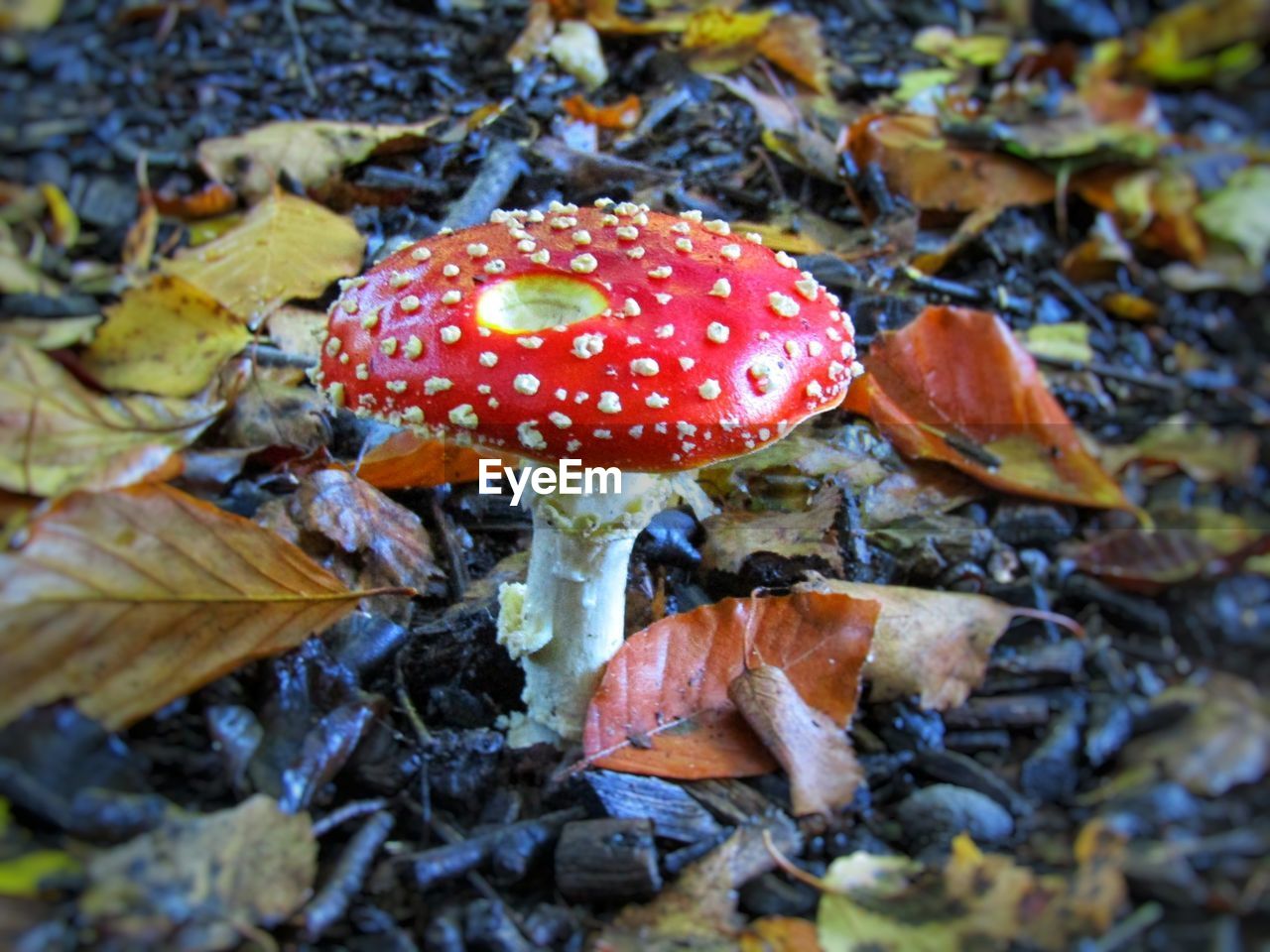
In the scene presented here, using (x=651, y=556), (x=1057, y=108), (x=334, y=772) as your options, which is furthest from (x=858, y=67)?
(x=334, y=772)

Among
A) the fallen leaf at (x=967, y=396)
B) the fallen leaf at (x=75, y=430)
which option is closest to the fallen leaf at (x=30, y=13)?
the fallen leaf at (x=75, y=430)

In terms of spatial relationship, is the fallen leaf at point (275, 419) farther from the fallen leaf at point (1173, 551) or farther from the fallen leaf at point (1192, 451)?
the fallen leaf at point (1192, 451)

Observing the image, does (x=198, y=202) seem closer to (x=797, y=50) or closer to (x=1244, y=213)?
(x=797, y=50)

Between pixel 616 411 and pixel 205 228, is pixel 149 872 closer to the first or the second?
pixel 616 411

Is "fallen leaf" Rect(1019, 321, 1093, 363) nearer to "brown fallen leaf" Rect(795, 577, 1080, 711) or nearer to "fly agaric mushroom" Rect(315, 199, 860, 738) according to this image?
"brown fallen leaf" Rect(795, 577, 1080, 711)

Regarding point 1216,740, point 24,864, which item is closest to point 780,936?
point 1216,740

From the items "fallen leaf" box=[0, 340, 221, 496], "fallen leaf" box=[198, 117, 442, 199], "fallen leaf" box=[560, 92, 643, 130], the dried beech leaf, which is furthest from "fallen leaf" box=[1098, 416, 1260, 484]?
"fallen leaf" box=[198, 117, 442, 199]
